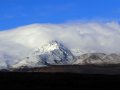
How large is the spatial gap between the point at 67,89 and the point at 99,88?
5560 mm

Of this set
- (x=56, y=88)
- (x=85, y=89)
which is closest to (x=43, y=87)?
(x=56, y=88)

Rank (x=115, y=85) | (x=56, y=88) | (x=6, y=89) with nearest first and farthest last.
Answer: (x=6, y=89), (x=56, y=88), (x=115, y=85)

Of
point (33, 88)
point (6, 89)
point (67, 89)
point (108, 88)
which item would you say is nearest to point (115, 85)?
point (108, 88)

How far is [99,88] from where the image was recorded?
2773 inches

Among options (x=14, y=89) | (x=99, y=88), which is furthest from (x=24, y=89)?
(x=99, y=88)

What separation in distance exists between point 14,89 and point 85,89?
11783 mm

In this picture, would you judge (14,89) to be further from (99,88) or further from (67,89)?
(99,88)

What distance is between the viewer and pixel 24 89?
66562 mm

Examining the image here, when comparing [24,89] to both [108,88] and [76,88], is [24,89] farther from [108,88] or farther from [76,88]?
[108,88]

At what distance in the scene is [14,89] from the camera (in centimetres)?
6619

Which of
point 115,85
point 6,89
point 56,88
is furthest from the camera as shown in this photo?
point 115,85

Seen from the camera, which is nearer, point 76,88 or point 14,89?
point 14,89

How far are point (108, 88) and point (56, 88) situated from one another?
8.65 metres

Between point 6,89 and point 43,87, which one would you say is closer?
point 6,89
